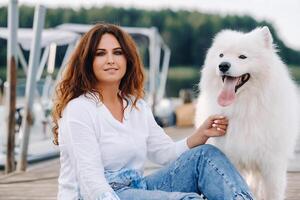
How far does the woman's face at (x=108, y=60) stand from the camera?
2461mm

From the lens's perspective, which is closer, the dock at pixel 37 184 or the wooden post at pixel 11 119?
the dock at pixel 37 184

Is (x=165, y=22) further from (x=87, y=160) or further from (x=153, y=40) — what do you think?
(x=87, y=160)

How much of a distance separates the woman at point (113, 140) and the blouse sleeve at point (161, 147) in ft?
0.40

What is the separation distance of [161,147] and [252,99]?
1.95ft

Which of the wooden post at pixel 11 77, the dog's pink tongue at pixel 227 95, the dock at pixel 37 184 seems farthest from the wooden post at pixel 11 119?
the dog's pink tongue at pixel 227 95

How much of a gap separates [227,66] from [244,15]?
40.0 m

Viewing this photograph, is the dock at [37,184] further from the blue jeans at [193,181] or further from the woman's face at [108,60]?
the woman's face at [108,60]

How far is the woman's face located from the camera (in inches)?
96.9

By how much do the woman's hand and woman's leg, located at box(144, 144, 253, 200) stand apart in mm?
225

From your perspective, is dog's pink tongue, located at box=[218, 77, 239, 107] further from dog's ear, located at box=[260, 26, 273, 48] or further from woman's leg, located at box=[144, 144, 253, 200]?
woman's leg, located at box=[144, 144, 253, 200]

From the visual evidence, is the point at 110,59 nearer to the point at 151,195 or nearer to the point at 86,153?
the point at 86,153

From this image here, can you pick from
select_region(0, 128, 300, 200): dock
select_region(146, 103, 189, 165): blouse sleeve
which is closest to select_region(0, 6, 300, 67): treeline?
select_region(0, 128, 300, 200): dock

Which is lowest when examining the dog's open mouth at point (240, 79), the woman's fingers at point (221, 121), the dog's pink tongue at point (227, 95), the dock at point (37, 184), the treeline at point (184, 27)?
the treeline at point (184, 27)

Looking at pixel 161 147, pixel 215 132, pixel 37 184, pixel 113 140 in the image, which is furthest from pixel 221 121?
pixel 37 184
